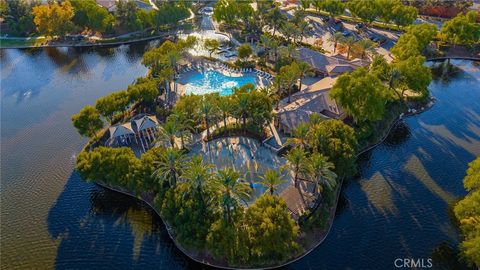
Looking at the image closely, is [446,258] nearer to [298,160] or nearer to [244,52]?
[298,160]

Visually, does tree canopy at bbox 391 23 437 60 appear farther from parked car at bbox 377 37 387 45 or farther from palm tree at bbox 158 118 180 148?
palm tree at bbox 158 118 180 148

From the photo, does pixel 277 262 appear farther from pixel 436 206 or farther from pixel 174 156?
pixel 436 206

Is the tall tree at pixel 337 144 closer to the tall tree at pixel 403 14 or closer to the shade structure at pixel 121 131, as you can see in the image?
the shade structure at pixel 121 131

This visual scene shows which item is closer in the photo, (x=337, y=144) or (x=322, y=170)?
(x=322, y=170)

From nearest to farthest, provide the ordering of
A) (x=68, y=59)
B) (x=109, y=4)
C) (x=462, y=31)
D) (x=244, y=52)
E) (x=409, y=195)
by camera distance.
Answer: (x=409, y=195), (x=244, y=52), (x=462, y=31), (x=68, y=59), (x=109, y=4)

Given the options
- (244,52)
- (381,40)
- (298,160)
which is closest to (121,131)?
(298,160)

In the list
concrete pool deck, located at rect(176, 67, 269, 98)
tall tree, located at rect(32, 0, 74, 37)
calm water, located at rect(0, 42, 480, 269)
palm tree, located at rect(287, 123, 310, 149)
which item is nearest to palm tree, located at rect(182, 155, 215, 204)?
calm water, located at rect(0, 42, 480, 269)

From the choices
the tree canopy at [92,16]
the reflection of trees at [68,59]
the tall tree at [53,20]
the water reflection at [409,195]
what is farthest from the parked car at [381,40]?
the tall tree at [53,20]

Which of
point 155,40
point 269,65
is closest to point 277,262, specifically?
point 269,65
